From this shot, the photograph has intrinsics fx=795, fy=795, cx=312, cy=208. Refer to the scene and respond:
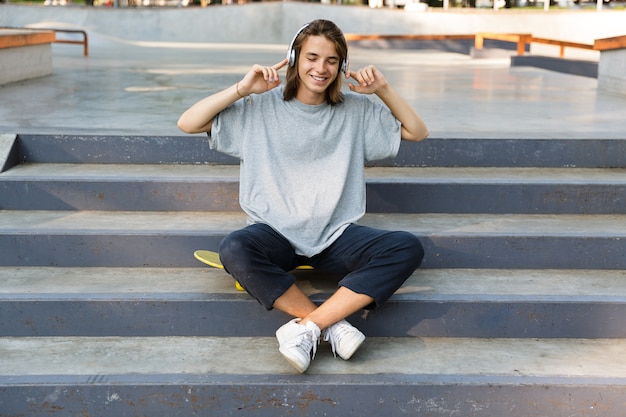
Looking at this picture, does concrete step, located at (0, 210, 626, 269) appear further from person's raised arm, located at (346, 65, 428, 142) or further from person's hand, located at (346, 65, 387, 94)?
person's hand, located at (346, 65, 387, 94)

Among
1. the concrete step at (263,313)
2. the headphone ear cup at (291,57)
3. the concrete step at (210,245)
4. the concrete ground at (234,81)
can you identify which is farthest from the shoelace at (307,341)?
the concrete ground at (234,81)

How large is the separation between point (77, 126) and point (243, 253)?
212 centimetres

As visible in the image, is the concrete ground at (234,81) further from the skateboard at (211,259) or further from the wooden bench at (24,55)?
the skateboard at (211,259)

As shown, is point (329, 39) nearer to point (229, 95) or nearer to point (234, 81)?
point (229, 95)

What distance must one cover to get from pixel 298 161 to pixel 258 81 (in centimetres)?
35

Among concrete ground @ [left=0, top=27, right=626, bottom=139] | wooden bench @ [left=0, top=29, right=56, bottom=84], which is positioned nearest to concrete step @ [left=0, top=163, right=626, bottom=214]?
concrete ground @ [left=0, top=27, right=626, bottom=139]

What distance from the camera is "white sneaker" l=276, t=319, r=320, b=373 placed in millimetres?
2742

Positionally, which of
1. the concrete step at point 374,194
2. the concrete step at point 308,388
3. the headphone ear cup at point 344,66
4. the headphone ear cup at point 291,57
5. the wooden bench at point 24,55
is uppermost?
the headphone ear cup at point 291,57

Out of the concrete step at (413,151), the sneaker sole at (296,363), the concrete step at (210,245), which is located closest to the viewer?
the sneaker sole at (296,363)

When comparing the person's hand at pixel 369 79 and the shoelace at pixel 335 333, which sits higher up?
the person's hand at pixel 369 79

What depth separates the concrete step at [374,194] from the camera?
12.5 ft

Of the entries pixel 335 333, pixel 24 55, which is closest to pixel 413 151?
pixel 335 333

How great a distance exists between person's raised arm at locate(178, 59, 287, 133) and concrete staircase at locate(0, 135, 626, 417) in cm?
Result: 57

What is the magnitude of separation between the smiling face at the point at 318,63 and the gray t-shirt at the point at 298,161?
0.13 m
